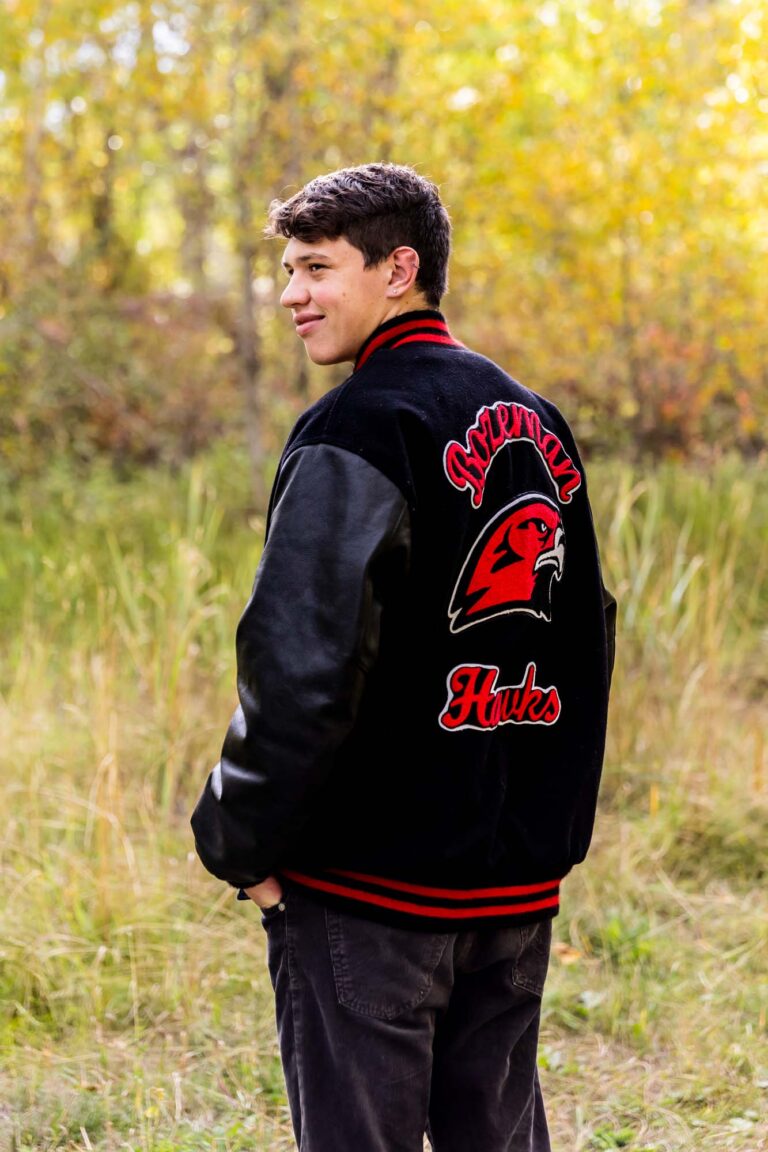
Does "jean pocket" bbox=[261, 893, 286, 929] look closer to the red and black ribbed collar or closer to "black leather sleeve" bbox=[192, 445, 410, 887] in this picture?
"black leather sleeve" bbox=[192, 445, 410, 887]

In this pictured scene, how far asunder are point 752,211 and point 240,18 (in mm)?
3660

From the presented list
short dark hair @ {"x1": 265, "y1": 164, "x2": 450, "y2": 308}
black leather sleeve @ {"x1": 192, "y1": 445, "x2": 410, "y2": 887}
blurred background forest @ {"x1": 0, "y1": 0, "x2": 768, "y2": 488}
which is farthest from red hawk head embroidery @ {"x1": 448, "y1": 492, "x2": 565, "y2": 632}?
blurred background forest @ {"x1": 0, "y1": 0, "x2": 768, "y2": 488}

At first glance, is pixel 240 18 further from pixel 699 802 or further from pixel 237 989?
pixel 237 989

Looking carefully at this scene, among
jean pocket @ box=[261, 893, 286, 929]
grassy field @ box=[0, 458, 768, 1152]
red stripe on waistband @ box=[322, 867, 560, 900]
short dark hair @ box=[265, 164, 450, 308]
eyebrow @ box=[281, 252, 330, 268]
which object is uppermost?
short dark hair @ box=[265, 164, 450, 308]

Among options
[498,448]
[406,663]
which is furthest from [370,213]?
[406,663]

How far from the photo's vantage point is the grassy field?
3039 mm

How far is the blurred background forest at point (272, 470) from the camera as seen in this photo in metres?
3.33

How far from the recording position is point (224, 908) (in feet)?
12.6

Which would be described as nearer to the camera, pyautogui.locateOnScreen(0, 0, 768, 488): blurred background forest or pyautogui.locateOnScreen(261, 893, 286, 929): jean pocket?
pyautogui.locateOnScreen(261, 893, 286, 929): jean pocket

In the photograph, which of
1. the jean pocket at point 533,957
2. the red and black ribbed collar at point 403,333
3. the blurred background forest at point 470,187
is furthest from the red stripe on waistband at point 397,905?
the blurred background forest at point 470,187

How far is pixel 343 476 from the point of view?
5.76 ft

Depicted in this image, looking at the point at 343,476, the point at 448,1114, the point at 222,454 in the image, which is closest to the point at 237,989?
the point at 448,1114

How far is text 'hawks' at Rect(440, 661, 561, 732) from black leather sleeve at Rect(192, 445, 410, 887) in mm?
150

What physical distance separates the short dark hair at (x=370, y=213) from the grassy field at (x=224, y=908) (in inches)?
77.8
